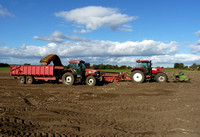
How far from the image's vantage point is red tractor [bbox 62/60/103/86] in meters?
13.1

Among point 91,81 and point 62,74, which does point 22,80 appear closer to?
point 62,74

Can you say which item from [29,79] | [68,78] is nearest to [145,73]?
[68,78]

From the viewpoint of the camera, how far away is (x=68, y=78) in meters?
13.3

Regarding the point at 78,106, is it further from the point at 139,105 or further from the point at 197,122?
the point at 197,122

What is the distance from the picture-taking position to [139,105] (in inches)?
268

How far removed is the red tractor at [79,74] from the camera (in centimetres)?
1314

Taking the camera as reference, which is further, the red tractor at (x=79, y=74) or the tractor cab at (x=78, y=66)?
the tractor cab at (x=78, y=66)

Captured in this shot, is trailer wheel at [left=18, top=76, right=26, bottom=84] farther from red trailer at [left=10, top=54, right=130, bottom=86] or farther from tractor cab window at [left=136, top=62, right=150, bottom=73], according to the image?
tractor cab window at [left=136, top=62, right=150, bottom=73]

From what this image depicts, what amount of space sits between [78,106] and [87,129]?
2.38 meters

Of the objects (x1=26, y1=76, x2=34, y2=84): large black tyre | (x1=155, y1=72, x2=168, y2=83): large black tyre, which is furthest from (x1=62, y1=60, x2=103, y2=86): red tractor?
(x1=155, y1=72, x2=168, y2=83): large black tyre

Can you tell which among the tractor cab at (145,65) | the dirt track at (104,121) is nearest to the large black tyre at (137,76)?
the tractor cab at (145,65)

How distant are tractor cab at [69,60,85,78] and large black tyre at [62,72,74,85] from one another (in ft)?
1.79

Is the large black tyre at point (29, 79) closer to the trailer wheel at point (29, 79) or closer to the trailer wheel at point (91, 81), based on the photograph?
the trailer wheel at point (29, 79)

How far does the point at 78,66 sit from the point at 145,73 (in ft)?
18.8
